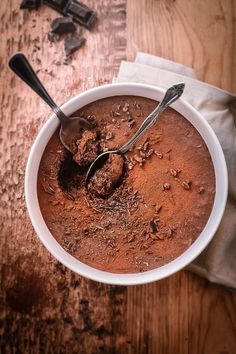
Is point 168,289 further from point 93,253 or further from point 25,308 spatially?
point 25,308

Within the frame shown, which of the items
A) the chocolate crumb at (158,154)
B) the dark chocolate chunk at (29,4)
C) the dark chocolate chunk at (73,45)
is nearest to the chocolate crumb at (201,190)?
the chocolate crumb at (158,154)

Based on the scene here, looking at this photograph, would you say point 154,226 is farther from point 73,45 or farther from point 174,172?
point 73,45

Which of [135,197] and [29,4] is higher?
[29,4]

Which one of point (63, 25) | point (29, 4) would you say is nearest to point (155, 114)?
point (63, 25)

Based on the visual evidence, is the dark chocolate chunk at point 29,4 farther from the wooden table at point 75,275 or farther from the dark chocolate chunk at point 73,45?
the dark chocolate chunk at point 73,45

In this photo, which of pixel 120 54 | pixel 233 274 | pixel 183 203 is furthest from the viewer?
pixel 120 54

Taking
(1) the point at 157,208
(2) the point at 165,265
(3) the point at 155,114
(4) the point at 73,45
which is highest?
(4) the point at 73,45

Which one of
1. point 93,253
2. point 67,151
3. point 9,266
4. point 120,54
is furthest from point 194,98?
point 9,266
